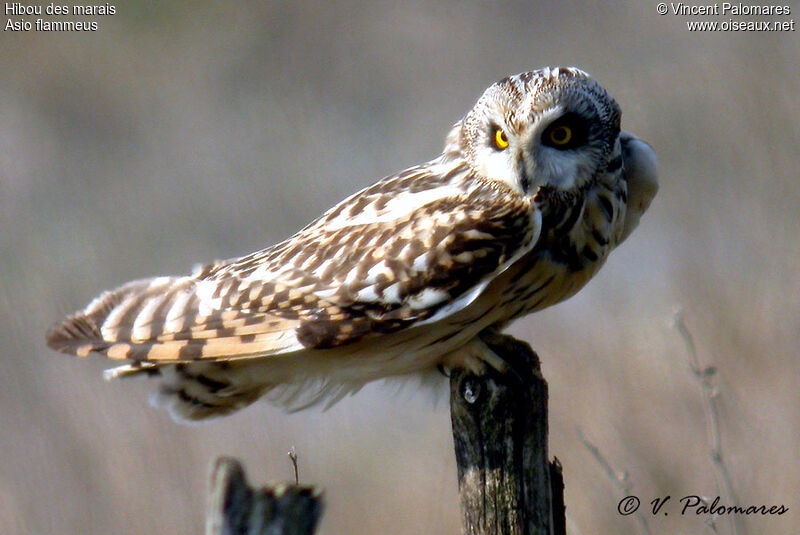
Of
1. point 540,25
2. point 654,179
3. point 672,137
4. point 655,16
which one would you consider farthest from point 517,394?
point 540,25

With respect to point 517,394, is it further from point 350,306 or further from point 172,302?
point 172,302

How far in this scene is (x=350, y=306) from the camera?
3.67 meters

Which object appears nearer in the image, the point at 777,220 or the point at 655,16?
the point at 777,220

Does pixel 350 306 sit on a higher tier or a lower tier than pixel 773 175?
lower

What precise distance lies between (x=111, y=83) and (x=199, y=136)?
1.48 m

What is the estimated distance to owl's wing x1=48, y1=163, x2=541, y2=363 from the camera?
3.59m

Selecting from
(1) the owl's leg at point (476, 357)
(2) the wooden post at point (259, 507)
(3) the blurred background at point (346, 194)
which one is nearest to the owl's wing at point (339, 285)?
(1) the owl's leg at point (476, 357)

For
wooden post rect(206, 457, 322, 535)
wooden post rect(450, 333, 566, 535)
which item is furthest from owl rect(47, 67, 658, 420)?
wooden post rect(206, 457, 322, 535)

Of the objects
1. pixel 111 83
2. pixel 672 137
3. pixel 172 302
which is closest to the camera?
pixel 172 302

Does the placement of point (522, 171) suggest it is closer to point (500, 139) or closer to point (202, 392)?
point (500, 139)

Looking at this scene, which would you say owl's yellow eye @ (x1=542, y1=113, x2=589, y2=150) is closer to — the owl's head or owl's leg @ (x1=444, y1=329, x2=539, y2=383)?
the owl's head

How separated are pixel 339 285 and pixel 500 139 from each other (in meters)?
0.69

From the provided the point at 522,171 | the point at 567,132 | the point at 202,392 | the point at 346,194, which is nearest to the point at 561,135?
the point at 567,132

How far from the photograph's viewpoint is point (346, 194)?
897cm
